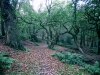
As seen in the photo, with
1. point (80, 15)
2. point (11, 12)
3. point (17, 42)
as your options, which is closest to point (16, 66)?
point (17, 42)

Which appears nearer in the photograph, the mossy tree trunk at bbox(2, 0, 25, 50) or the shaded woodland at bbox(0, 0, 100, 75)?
the shaded woodland at bbox(0, 0, 100, 75)

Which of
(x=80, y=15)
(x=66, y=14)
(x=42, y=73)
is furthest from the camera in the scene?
(x=66, y=14)

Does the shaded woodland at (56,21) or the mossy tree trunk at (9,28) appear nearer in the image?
the shaded woodland at (56,21)

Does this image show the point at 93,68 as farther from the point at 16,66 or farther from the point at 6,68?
the point at 6,68

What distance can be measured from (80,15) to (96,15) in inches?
92.7

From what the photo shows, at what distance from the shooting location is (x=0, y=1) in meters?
12.4

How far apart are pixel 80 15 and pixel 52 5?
6.65 m

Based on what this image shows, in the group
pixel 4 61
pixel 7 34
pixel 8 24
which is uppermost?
pixel 8 24

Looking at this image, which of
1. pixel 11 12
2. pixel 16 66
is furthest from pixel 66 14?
pixel 16 66

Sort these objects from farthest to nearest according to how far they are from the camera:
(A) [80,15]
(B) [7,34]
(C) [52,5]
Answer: (C) [52,5] → (A) [80,15] → (B) [7,34]

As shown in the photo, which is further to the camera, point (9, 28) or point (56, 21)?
point (56, 21)

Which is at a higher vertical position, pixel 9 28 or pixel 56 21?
pixel 56 21

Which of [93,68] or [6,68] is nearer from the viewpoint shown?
[6,68]

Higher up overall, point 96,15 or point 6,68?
point 96,15
